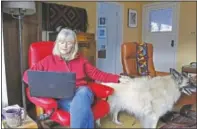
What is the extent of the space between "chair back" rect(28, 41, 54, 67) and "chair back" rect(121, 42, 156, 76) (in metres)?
0.37

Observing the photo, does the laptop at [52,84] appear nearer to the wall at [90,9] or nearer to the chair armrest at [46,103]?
the chair armrest at [46,103]

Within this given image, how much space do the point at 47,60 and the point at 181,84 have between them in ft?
1.86

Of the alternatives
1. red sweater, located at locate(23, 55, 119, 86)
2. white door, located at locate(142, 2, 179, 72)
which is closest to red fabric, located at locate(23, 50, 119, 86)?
red sweater, located at locate(23, 55, 119, 86)

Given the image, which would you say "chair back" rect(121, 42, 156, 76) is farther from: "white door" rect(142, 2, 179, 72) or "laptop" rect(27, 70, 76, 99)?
"laptop" rect(27, 70, 76, 99)

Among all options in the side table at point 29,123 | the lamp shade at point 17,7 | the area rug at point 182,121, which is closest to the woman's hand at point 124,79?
the area rug at point 182,121

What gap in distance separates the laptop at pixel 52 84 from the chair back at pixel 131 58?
266 mm

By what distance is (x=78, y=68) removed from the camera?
963 millimetres

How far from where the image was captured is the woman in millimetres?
764

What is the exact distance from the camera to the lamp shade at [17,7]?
3.11 feet

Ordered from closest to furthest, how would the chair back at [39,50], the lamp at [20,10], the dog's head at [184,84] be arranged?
the dog's head at [184,84]
the lamp at [20,10]
the chair back at [39,50]

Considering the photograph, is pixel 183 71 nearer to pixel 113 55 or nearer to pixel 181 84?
pixel 181 84

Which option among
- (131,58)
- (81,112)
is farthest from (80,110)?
(131,58)

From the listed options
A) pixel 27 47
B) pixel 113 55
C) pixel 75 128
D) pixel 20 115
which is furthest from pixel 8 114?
pixel 113 55

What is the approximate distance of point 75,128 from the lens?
0.76 metres
